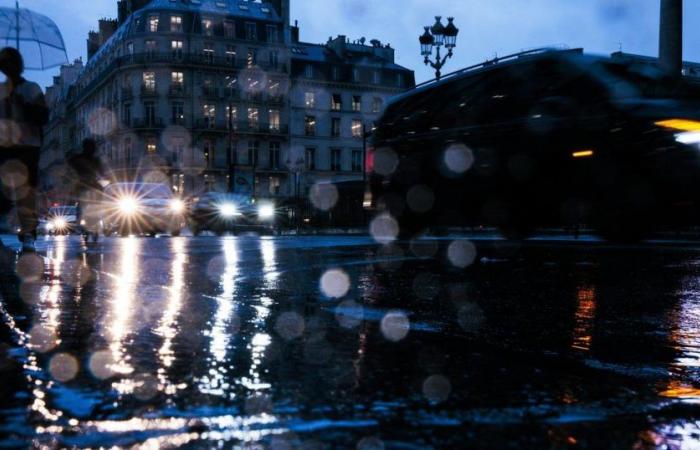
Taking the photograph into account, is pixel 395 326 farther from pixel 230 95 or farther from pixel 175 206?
pixel 230 95

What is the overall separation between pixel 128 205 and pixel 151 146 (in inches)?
2006

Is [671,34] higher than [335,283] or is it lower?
higher

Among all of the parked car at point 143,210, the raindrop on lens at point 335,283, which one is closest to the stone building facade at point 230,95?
the parked car at point 143,210

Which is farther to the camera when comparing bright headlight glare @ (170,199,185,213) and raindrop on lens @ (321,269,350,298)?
bright headlight glare @ (170,199,185,213)

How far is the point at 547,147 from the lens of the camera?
28.8 feet

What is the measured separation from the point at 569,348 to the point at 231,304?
6.85 ft

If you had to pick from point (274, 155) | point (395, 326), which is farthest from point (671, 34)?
point (274, 155)

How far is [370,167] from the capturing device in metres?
11.5

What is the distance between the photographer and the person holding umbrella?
7.01 m

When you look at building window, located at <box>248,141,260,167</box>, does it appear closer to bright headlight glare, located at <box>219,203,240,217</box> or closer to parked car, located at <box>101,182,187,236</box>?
bright headlight glare, located at <box>219,203,240,217</box>

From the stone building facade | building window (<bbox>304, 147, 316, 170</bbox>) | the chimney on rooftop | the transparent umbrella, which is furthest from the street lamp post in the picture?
building window (<bbox>304, 147, 316, 170</bbox>)

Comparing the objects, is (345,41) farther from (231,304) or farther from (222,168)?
(231,304)

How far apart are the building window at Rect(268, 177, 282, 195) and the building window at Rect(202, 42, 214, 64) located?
12.5m

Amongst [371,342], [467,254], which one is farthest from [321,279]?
[467,254]
